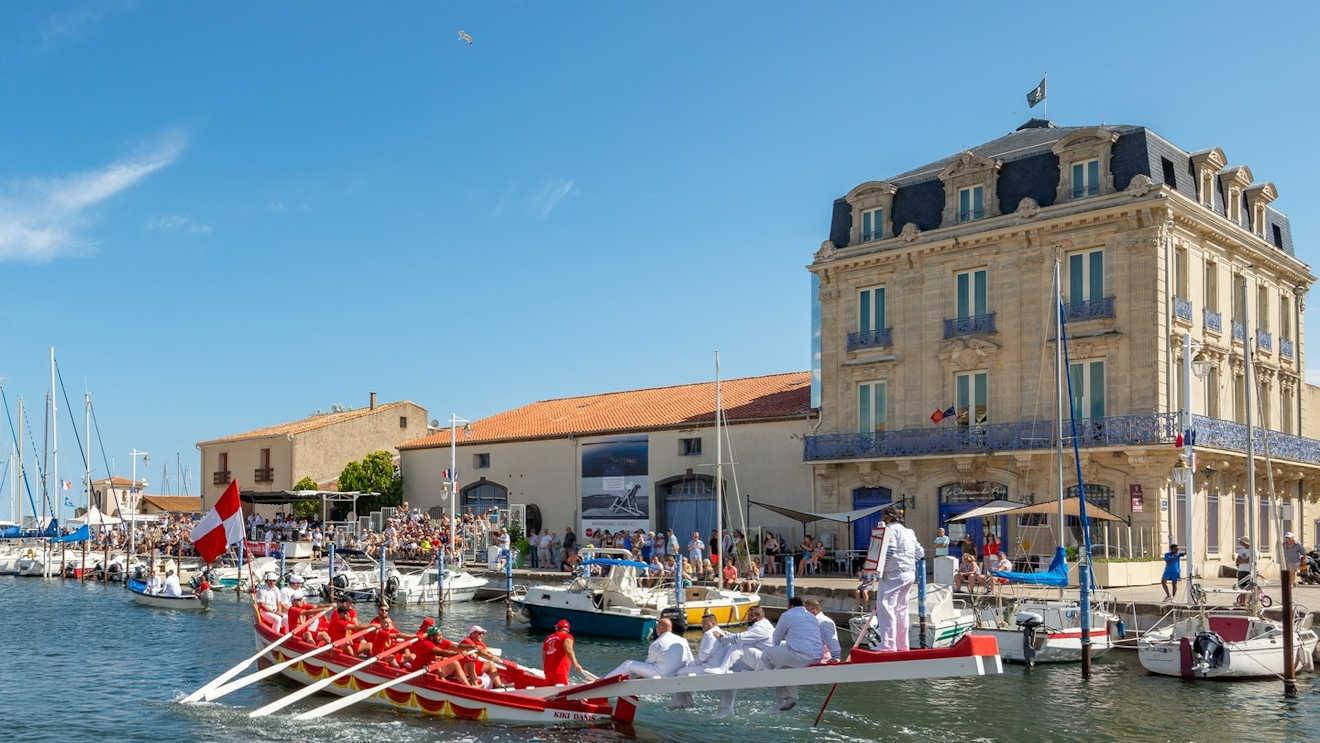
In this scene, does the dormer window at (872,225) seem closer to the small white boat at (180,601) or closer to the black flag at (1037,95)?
the black flag at (1037,95)

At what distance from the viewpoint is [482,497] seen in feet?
183

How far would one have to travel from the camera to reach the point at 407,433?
70.6 meters

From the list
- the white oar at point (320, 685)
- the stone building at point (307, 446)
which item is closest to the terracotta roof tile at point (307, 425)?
the stone building at point (307, 446)

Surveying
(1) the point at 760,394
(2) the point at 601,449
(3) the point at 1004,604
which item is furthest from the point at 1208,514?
(2) the point at 601,449

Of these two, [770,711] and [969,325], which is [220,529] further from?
[969,325]

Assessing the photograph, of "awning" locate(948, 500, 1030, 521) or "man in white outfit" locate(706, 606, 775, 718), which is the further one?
"awning" locate(948, 500, 1030, 521)

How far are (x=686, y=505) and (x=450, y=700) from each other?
26945 mm

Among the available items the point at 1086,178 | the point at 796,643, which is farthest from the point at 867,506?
the point at 796,643

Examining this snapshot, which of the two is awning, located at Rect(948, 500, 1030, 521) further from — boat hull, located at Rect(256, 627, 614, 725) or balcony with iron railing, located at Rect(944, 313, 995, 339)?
boat hull, located at Rect(256, 627, 614, 725)

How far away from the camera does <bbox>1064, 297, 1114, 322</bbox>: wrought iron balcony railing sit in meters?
36.4

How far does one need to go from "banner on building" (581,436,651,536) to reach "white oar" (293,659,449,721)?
88.6 ft

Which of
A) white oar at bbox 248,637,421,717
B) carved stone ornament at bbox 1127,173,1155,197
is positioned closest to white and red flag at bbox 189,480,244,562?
white oar at bbox 248,637,421,717

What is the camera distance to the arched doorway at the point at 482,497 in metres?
55.0

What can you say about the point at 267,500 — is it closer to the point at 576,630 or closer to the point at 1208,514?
the point at 576,630
